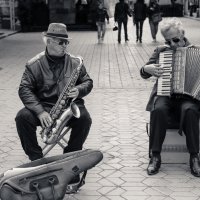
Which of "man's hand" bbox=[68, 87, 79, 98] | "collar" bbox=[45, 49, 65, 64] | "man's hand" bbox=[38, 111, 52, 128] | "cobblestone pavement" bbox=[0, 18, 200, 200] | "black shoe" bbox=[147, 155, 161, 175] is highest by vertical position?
"collar" bbox=[45, 49, 65, 64]

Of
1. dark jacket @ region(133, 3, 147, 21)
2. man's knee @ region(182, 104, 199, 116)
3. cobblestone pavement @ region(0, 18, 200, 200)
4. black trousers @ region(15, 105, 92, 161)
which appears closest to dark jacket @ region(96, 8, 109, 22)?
dark jacket @ region(133, 3, 147, 21)

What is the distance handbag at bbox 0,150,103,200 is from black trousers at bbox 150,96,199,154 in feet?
2.94

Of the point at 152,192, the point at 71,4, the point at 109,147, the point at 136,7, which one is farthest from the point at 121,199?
the point at 71,4

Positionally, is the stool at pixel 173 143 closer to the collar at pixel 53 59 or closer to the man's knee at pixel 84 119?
the man's knee at pixel 84 119

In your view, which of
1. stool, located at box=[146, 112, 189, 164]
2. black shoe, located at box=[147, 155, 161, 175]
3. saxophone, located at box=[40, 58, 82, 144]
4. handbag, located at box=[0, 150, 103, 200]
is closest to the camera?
handbag, located at box=[0, 150, 103, 200]

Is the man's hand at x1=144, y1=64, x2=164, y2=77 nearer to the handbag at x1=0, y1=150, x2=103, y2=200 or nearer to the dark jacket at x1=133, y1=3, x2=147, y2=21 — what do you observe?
the handbag at x1=0, y1=150, x2=103, y2=200

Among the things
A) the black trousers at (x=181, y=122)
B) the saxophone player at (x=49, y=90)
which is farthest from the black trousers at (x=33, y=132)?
the black trousers at (x=181, y=122)

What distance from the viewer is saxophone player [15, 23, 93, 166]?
4113 millimetres

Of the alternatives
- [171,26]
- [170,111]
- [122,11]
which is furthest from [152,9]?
[170,111]

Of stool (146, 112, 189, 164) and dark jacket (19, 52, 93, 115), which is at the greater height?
dark jacket (19, 52, 93, 115)

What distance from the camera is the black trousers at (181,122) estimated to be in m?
4.35

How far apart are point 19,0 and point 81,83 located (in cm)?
2135

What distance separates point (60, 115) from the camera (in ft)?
13.5

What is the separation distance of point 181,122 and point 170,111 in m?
0.25
